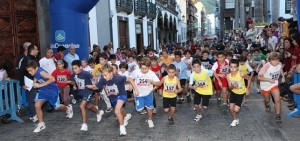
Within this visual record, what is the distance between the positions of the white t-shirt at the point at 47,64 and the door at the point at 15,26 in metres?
1.43

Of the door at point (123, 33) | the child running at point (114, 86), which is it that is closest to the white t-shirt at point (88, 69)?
the child running at point (114, 86)

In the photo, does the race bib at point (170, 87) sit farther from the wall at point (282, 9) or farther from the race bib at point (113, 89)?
the wall at point (282, 9)

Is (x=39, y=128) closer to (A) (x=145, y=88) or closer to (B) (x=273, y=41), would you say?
(A) (x=145, y=88)

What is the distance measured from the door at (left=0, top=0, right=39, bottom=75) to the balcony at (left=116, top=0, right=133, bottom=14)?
305 inches

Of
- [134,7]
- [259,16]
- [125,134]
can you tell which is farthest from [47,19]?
[259,16]

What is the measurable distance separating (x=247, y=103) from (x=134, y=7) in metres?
14.6

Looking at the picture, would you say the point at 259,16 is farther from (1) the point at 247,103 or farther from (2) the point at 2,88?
(2) the point at 2,88

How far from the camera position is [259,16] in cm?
3391

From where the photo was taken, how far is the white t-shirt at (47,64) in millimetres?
9188

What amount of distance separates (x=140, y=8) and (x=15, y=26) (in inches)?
536

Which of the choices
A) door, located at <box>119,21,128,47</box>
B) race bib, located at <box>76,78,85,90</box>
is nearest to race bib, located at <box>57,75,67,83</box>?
race bib, located at <box>76,78,85,90</box>

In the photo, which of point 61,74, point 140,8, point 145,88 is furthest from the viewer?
point 140,8

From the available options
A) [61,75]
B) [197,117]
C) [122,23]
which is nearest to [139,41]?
[122,23]

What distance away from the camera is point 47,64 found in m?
9.24
